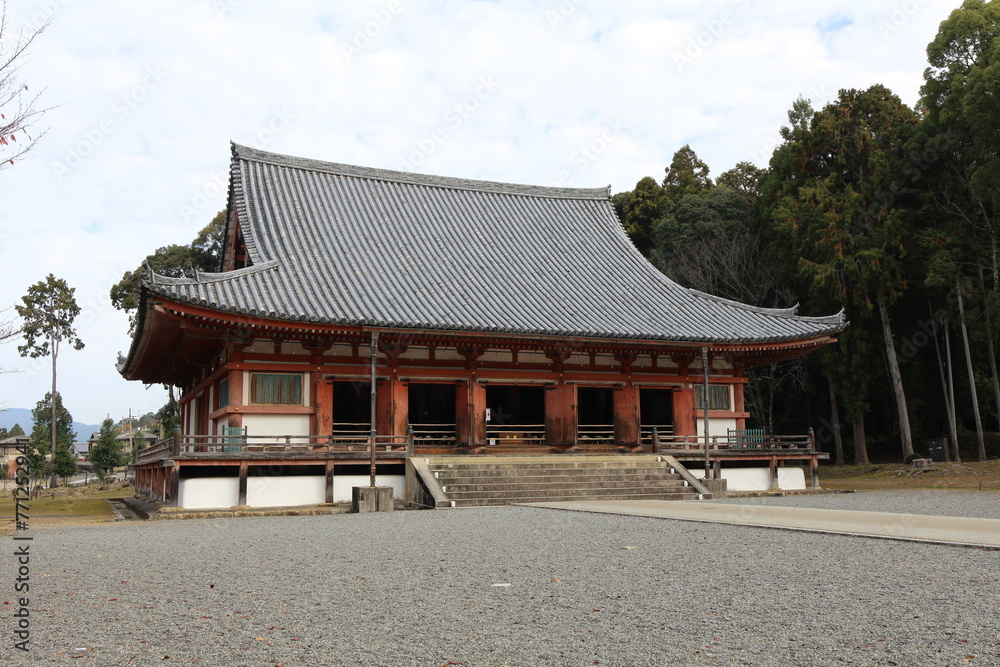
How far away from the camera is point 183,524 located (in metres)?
13.1

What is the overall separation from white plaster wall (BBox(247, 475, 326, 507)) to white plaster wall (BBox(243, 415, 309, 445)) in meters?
1.28

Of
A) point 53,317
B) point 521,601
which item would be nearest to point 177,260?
point 53,317

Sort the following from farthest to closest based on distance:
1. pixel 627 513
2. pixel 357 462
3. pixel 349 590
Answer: pixel 357 462 → pixel 627 513 → pixel 349 590

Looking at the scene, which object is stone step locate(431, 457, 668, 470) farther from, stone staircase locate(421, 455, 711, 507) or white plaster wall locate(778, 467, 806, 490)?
white plaster wall locate(778, 467, 806, 490)

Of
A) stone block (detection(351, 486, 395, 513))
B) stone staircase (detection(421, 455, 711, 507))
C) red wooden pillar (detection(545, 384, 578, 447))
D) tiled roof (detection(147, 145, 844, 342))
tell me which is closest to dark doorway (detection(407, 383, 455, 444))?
tiled roof (detection(147, 145, 844, 342))

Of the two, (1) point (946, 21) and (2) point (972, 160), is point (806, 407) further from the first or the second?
(1) point (946, 21)

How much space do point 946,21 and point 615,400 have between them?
18.0 metres

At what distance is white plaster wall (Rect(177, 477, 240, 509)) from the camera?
15344mm

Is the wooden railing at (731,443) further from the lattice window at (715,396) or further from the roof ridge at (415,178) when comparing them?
the roof ridge at (415,178)

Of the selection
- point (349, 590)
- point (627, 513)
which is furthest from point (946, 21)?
point (349, 590)

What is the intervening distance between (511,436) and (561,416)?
281cm

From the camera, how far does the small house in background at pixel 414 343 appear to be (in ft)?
54.5

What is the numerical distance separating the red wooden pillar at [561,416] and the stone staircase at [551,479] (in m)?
1.45

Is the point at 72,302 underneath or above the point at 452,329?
above
